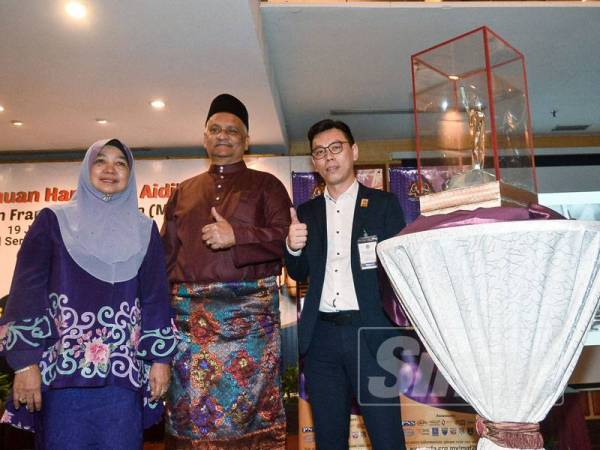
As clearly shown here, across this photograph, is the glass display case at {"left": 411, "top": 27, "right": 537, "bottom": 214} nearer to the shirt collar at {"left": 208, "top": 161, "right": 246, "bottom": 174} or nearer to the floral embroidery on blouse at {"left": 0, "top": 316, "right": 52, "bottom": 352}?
the shirt collar at {"left": 208, "top": 161, "right": 246, "bottom": 174}

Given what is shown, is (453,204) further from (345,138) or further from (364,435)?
(364,435)

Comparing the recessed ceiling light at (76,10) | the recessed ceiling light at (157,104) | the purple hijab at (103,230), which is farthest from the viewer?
the recessed ceiling light at (157,104)

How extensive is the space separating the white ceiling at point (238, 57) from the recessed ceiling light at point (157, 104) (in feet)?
0.20

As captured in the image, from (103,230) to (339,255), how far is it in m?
0.88

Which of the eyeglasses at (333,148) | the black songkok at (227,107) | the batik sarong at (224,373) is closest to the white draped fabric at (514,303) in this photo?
the eyeglasses at (333,148)

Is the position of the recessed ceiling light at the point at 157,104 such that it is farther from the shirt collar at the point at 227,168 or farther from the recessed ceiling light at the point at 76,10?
the shirt collar at the point at 227,168

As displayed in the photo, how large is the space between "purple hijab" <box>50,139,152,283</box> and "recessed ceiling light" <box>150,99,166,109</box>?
2.63 metres

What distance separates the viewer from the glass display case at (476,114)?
138 centimetres

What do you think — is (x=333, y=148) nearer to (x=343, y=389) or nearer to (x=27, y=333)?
(x=343, y=389)

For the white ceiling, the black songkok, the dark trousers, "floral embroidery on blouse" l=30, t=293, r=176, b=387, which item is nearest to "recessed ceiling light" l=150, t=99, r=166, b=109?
the white ceiling

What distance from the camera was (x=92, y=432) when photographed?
155cm

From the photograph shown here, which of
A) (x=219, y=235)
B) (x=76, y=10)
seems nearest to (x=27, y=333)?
(x=219, y=235)

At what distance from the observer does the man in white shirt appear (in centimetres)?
175

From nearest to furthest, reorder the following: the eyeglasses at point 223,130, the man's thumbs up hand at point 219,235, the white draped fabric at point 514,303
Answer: the white draped fabric at point 514,303, the man's thumbs up hand at point 219,235, the eyeglasses at point 223,130
